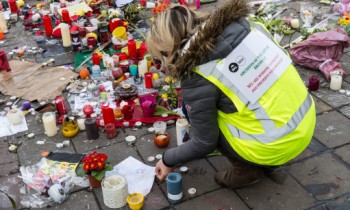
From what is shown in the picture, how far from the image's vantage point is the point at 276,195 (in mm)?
3102

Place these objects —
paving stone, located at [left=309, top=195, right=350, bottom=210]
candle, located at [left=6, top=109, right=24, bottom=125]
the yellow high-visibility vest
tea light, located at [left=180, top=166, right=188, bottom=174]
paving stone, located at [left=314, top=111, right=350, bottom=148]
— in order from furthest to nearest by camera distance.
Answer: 1. candle, located at [left=6, top=109, right=24, bottom=125]
2. paving stone, located at [left=314, top=111, right=350, bottom=148]
3. tea light, located at [left=180, top=166, right=188, bottom=174]
4. paving stone, located at [left=309, top=195, right=350, bottom=210]
5. the yellow high-visibility vest

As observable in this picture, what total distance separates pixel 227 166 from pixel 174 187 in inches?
22.4

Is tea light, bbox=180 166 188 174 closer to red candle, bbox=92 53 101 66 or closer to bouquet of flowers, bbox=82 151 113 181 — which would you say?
bouquet of flowers, bbox=82 151 113 181

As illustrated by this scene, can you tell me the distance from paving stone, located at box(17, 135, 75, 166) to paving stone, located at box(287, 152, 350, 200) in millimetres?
1799

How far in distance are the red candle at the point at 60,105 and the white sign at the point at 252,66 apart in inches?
76.8

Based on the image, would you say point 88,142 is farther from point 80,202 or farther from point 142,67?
point 142,67

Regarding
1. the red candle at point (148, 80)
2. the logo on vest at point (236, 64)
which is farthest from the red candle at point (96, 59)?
the logo on vest at point (236, 64)

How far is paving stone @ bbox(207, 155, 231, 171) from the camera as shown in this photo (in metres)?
3.39

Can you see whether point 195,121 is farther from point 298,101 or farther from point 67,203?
point 67,203

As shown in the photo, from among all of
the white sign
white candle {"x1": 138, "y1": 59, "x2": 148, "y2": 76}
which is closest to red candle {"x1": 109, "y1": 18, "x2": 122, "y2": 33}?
white candle {"x1": 138, "y1": 59, "x2": 148, "y2": 76}

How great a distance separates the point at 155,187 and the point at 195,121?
29.1 inches

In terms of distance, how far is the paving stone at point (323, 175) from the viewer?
10.2 ft

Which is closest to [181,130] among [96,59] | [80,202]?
[80,202]

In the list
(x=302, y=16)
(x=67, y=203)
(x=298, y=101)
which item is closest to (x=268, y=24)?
(x=302, y=16)
